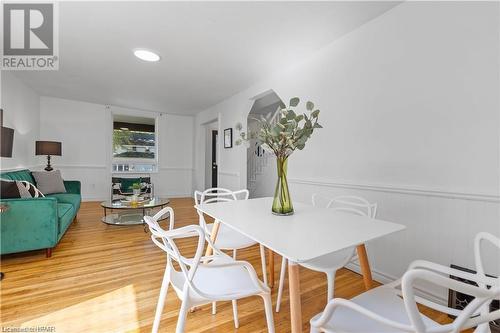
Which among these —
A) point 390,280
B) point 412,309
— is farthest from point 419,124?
point 412,309

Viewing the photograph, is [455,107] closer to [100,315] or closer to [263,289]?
[263,289]

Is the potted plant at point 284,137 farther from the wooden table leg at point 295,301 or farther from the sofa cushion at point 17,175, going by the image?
the sofa cushion at point 17,175

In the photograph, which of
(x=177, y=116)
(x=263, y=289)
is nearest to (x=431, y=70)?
(x=263, y=289)

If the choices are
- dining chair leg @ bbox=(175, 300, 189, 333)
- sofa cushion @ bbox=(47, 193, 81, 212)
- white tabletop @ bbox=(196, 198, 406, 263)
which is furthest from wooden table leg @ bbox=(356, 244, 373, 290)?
sofa cushion @ bbox=(47, 193, 81, 212)

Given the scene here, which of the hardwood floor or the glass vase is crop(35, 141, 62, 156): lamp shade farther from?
the glass vase

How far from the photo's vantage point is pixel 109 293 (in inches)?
67.7

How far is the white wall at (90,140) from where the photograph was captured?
4.83 m

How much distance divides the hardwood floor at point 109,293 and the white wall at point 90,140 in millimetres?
2962

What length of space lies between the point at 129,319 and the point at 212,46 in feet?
8.36

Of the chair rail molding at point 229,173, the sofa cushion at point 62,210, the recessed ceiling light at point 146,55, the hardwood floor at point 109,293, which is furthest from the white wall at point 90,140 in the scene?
the recessed ceiling light at point 146,55

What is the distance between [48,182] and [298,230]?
13.2 ft

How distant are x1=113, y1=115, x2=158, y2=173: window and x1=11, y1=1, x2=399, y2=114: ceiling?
1.84 metres

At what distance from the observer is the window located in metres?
5.54

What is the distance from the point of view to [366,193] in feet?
6.82
